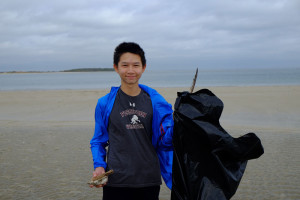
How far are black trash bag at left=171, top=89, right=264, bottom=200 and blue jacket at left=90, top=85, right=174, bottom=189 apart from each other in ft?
0.56

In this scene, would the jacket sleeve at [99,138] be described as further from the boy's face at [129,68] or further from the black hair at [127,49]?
the black hair at [127,49]

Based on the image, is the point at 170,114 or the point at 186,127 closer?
the point at 186,127

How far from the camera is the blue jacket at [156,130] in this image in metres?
2.31

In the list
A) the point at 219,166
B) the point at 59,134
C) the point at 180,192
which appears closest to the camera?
the point at 219,166

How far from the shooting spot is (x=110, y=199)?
2.31 m

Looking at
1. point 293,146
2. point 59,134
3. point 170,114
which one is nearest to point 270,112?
point 293,146

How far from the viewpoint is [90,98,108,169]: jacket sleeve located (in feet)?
7.80

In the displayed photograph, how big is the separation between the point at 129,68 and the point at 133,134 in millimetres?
500

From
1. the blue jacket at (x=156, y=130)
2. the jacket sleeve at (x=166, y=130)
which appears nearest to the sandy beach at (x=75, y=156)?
the blue jacket at (x=156, y=130)

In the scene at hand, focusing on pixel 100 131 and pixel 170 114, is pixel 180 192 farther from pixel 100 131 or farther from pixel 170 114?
pixel 100 131

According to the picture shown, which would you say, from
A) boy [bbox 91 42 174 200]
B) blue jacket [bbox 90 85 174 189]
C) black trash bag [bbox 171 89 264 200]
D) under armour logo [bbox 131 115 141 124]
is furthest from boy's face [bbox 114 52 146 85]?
black trash bag [bbox 171 89 264 200]

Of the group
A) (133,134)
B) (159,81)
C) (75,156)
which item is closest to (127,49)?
(133,134)

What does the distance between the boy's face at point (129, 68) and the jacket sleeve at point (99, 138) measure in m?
0.27

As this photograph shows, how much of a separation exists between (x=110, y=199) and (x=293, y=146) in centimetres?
562
